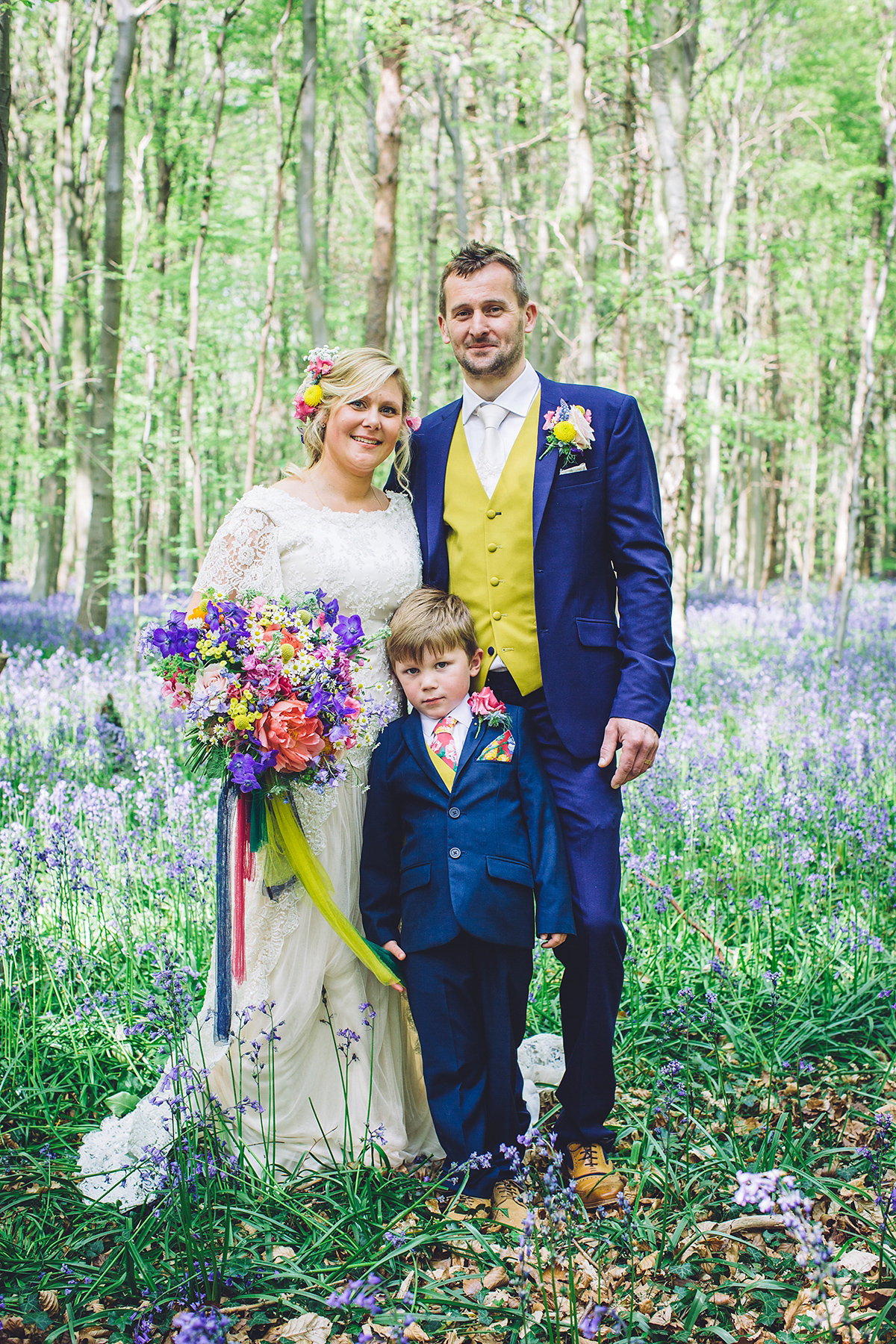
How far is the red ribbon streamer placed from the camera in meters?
2.95

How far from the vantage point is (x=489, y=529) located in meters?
3.01

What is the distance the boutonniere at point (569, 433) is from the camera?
2.92 m

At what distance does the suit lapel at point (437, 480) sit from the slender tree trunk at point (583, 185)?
23.2ft

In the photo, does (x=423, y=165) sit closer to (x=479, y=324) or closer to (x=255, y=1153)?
(x=479, y=324)

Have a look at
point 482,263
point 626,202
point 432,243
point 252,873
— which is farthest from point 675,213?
point 252,873

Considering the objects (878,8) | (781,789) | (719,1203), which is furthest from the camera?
(878,8)

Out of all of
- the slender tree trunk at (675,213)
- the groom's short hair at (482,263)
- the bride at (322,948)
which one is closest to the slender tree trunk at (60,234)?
the slender tree trunk at (675,213)

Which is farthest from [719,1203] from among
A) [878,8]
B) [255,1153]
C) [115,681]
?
[878,8]

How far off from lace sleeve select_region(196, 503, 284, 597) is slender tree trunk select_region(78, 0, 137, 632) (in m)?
7.81

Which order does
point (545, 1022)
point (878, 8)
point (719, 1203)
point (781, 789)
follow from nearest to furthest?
1. point (719, 1203)
2. point (545, 1022)
3. point (781, 789)
4. point (878, 8)

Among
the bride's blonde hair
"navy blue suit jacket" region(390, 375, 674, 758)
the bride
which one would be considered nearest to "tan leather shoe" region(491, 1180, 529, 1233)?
the bride

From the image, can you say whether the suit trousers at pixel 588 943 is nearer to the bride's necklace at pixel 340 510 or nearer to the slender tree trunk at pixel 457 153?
Result: the bride's necklace at pixel 340 510

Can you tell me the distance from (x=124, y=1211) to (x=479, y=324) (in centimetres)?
292

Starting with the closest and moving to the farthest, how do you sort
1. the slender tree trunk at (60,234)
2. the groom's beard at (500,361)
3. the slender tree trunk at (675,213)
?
the groom's beard at (500,361) < the slender tree trunk at (675,213) < the slender tree trunk at (60,234)
